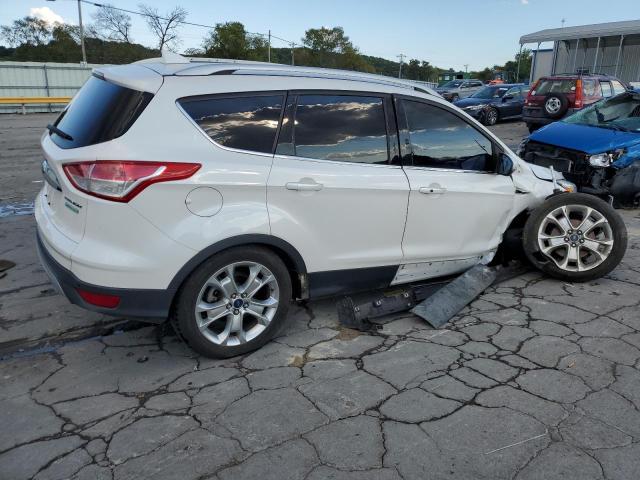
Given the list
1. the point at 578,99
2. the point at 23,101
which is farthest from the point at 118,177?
the point at 23,101

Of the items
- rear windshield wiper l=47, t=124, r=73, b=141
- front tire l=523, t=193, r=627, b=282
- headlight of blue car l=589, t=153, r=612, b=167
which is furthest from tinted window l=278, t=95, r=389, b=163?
headlight of blue car l=589, t=153, r=612, b=167

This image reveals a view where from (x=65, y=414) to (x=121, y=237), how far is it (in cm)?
100

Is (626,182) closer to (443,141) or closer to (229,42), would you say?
(443,141)

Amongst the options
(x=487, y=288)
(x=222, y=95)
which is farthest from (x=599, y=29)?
(x=222, y=95)

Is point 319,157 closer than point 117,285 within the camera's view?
No

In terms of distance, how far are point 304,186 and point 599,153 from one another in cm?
508

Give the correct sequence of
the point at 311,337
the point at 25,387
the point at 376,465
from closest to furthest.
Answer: the point at 376,465 < the point at 25,387 < the point at 311,337

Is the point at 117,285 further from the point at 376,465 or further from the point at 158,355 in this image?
the point at 376,465

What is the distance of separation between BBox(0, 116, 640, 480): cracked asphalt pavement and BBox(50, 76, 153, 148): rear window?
142cm

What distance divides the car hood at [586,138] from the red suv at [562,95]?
7251 mm

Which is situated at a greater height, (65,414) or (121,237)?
(121,237)

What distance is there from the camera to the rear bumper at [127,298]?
293cm

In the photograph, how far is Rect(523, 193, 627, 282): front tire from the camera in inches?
178

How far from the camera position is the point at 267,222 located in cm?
321
